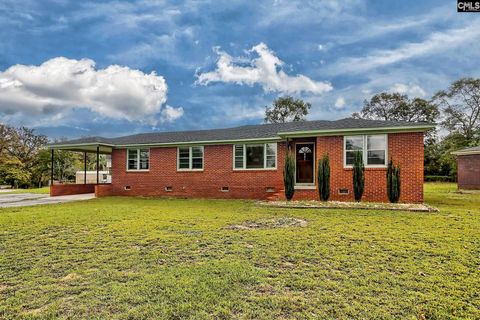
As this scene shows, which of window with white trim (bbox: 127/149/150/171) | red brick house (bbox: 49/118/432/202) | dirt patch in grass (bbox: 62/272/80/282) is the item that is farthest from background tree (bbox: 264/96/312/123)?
dirt patch in grass (bbox: 62/272/80/282)

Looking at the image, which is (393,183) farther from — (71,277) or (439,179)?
(439,179)

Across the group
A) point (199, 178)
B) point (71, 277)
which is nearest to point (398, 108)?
point (199, 178)

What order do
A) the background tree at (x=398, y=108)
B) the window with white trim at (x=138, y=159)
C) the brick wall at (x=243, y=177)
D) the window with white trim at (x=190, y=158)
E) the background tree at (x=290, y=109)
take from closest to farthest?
Answer: the brick wall at (x=243, y=177)
the window with white trim at (x=190, y=158)
the window with white trim at (x=138, y=159)
the background tree at (x=398, y=108)
the background tree at (x=290, y=109)

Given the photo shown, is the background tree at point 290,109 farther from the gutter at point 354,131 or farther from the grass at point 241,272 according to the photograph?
the grass at point 241,272

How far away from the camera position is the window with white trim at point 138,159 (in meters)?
17.0

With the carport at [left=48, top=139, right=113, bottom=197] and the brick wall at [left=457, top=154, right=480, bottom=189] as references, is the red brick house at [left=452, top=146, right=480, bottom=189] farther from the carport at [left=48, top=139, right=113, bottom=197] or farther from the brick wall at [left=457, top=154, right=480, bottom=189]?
the carport at [left=48, top=139, right=113, bottom=197]

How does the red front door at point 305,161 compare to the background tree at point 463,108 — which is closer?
the red front door at point 305,161

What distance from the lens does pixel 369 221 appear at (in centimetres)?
759

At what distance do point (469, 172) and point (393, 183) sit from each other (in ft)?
46.0

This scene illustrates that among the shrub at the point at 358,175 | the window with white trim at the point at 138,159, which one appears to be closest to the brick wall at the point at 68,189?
the window with white trim at the point at 138,159

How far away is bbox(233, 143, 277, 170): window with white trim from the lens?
14.4 m

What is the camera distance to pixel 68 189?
1855 cm

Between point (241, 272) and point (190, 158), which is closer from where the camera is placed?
point (241, 272)

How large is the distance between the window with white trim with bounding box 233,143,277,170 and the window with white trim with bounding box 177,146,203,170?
2.07 m
